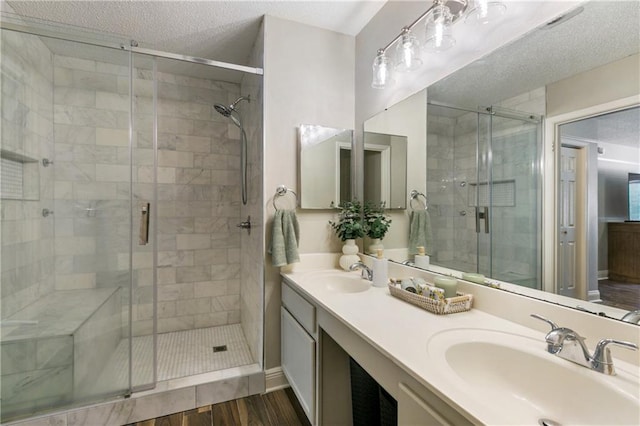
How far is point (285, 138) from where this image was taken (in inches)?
76.7

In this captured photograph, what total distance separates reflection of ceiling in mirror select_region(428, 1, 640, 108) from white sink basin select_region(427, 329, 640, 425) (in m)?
0.88

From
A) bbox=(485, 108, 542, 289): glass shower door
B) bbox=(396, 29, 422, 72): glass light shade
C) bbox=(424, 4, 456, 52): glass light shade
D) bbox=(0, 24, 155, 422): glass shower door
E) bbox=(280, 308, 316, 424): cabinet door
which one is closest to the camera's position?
bbox=(485, 108, 542, 289): glass shower door

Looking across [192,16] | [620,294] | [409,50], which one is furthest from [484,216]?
[192,16]

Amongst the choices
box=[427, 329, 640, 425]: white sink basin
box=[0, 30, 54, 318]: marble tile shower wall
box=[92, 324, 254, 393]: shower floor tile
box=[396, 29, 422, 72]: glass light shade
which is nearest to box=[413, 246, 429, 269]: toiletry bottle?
box=[427, 329, 640, 425]: white sink basin

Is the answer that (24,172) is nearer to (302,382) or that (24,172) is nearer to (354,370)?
(302,382)

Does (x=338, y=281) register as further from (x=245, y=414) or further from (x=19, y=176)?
(x=19, y=176)

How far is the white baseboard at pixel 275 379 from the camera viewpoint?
1899 mm

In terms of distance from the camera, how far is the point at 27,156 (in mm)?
1699

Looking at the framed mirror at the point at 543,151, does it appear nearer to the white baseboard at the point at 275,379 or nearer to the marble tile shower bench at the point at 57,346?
the white baseboard at the point at 275,379

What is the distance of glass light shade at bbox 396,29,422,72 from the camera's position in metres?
1.50

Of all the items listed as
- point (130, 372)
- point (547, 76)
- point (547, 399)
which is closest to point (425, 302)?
point (547, 399)

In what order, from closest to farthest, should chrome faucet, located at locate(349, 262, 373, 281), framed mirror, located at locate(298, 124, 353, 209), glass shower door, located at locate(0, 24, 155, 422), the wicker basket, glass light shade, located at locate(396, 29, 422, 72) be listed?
the wicker basket, glass light shade, located at locate(396, 29, 422, 72), glass shower door, located at locate(0, 24, 155, 422), chrome faucet, located at locate(349, 262, 373, 281), framed mirror, located at locate(298, 124, 353, 209)

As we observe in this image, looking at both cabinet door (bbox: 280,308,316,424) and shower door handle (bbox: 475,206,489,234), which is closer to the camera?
shower door handle (bbox: 475,206,489,234)

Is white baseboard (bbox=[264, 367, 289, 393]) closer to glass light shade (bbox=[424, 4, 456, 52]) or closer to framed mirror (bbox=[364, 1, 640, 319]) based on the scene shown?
framed mirror (bbox=[364, 1, 640, 319])
